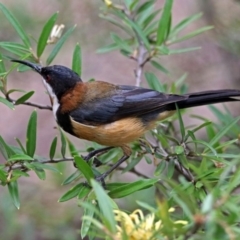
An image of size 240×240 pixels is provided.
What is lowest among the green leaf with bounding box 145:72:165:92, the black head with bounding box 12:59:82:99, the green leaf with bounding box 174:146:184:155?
the green leaf with bounding box 174:146:184:155

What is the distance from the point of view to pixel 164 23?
11.4ft

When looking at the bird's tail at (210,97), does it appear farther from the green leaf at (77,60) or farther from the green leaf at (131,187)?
the green leaf at (131,187)

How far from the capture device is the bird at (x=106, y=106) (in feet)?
11.0

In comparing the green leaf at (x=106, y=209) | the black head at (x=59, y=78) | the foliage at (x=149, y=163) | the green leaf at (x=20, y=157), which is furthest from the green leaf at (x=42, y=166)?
the green leaf at (x=106, y=209)

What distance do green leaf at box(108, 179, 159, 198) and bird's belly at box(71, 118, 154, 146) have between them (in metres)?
0.75

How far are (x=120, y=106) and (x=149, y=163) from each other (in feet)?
1.52

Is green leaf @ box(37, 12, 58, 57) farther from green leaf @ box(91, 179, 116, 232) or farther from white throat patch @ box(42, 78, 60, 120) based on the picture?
green leaf @ box(91, 179, 116, 232)

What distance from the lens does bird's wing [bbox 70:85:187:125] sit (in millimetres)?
3396

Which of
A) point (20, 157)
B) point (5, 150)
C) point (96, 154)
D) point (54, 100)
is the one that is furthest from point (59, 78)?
point (20, 157)

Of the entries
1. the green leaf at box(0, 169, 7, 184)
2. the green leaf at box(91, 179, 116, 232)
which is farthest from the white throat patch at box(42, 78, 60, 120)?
the green leaf at box(91, 179, 116, 232)

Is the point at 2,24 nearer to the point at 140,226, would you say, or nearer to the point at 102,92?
the point at 102,92

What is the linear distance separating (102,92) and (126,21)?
45 centimetres

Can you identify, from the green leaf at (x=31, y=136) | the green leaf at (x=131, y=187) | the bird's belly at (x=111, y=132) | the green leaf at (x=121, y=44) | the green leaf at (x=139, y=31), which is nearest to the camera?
the green leaf at (x=131, y=187)

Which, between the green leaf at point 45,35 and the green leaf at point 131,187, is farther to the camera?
the green leaf at point 45,35
